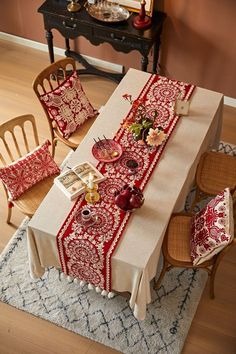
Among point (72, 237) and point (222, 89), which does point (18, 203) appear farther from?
point (222, 89)

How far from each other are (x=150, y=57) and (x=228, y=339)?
2.79 metres

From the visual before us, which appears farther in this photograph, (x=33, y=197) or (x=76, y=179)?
(x=33, y=197)

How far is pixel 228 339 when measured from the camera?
323 cm

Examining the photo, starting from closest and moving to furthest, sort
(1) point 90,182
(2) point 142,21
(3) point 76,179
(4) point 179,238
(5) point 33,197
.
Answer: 1. (1) point 90,182
2. (3) point 76,179
3. (4) point 179,238
4. (5) point 33,197
5. (2) point 142,21

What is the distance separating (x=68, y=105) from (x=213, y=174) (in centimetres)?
124

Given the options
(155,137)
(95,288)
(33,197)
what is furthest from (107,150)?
(95,288)

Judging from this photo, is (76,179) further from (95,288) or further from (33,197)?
(95,288)

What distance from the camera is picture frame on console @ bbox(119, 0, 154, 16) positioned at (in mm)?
4211

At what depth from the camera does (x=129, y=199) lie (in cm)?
288

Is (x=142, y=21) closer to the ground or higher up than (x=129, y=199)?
higher up

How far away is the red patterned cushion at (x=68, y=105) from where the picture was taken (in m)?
3.61

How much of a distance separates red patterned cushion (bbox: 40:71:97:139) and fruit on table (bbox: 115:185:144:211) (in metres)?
1.05

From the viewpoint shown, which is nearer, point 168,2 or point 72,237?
point 72,237

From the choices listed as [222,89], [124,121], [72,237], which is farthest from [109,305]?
[222,89]
